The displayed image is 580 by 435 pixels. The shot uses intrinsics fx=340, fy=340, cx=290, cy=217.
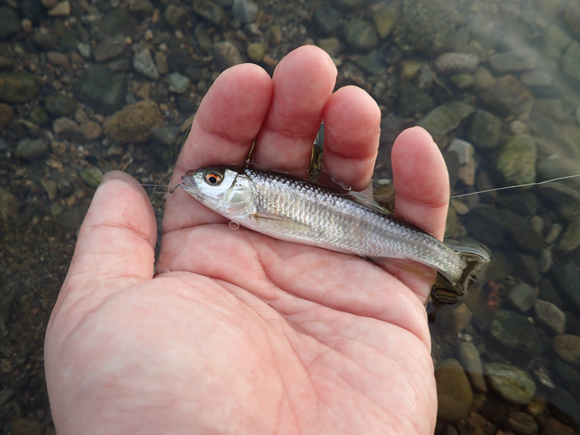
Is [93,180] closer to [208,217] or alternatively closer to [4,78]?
[4,78]

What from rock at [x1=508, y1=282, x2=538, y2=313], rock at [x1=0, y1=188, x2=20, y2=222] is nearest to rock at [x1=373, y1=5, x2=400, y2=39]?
rock at [x1=508, y1=282, x2=538, y2=313]

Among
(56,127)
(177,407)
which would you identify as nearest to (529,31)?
(177,407)

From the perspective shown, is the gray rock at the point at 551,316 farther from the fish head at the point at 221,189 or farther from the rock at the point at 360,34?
the rock at the point at 360,34

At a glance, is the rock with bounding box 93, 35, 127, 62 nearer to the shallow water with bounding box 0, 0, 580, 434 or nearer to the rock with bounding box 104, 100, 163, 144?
the shallow water with bounding box 0, 0, 580, 434

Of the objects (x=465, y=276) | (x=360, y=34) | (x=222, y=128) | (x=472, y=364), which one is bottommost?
(x=472, y=364)

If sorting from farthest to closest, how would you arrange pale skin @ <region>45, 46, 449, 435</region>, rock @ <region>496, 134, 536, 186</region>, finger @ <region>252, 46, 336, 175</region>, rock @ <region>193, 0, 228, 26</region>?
1. rock @ <region>193, 0, 228, 26</region>
2. rock @ <region>496, 134, 536, 186</region>
3. finger @ <region>252, 46, 336, 175</region>
4. pale skin @ <region>45, 46, 449, 435</region>

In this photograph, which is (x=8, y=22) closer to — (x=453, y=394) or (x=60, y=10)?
(x=60, y=10)

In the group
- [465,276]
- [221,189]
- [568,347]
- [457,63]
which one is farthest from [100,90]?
[568,347]
